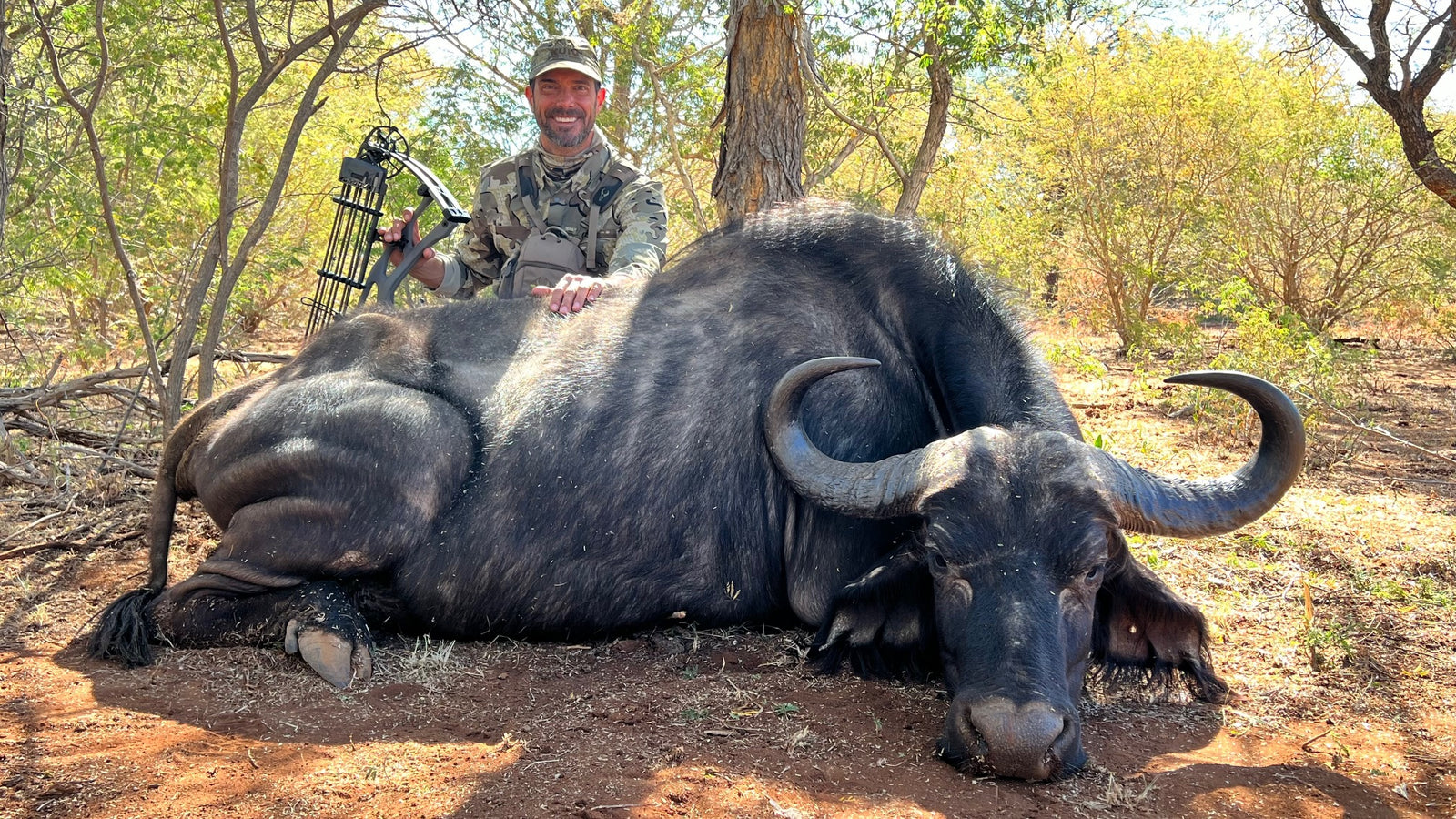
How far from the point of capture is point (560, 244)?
5832mm

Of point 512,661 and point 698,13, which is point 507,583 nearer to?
point 512,661

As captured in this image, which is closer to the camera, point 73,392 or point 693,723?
point 693,723

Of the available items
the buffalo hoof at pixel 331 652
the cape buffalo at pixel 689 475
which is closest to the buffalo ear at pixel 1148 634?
the cape buffalo at pixel 689 475

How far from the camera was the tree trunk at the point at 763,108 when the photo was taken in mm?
6418

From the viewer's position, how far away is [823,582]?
12.6ft

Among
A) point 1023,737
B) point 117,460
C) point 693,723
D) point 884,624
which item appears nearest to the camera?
point 1023,737

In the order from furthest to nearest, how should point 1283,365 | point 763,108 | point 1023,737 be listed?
point 1283,365, point 763,108, point 1023,737

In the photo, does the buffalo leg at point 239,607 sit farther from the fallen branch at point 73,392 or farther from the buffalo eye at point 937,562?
the fallen branch at point 73,392

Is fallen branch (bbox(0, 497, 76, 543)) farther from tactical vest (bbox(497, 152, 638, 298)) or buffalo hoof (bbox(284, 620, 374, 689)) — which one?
tactical vest (bbox(497, 152, 638, 298))

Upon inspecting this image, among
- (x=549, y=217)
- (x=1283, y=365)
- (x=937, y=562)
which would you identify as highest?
(x=1283, y=365)

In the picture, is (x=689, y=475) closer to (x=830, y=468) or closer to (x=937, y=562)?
(x=830, y=468)

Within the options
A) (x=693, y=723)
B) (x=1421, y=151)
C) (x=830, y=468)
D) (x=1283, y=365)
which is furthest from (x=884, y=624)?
(x=1421, y=151)

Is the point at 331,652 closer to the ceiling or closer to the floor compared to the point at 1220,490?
closer to the floor

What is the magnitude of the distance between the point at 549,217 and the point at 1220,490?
3943 millimetres
